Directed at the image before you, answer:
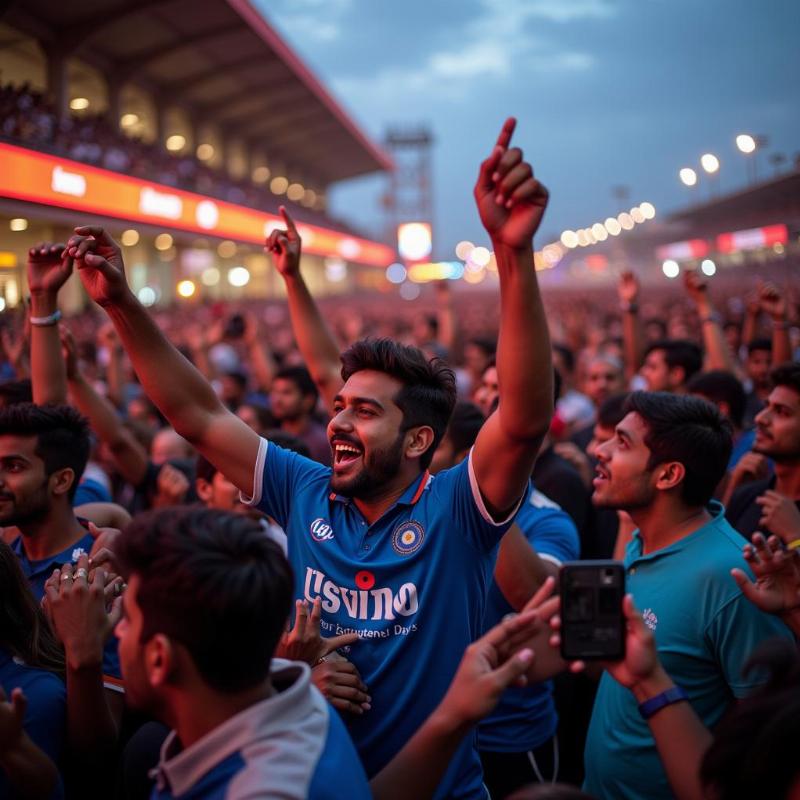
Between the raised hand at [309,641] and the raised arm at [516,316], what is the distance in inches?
22.4

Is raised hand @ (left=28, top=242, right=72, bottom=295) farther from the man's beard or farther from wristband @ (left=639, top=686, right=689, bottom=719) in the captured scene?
wristband @ (left=639, top=686, right=689, bottom=719)

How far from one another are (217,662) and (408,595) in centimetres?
68

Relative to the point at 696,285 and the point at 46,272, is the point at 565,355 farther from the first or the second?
the point at 46,272

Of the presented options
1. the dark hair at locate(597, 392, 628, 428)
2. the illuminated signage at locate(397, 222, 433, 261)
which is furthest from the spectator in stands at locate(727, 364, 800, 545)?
the illuminated signage at locate(397, 222, 433, 261)

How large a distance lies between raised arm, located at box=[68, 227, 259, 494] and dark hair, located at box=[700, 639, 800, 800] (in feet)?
5.01

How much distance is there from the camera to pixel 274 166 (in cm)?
4119

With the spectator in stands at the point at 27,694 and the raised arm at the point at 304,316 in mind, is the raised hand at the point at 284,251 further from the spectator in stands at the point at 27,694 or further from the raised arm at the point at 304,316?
the spectator in stands at the point at 27,694

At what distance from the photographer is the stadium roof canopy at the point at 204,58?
59.2ft

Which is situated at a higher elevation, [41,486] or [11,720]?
[41,486]

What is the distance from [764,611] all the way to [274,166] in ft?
136

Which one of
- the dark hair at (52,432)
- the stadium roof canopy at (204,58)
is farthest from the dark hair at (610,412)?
the stadium roof canopy at (204,58)

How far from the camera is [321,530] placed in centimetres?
241

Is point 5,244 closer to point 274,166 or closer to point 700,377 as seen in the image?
point 700,377

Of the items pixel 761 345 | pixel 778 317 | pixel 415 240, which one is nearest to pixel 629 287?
pixel 761 345
